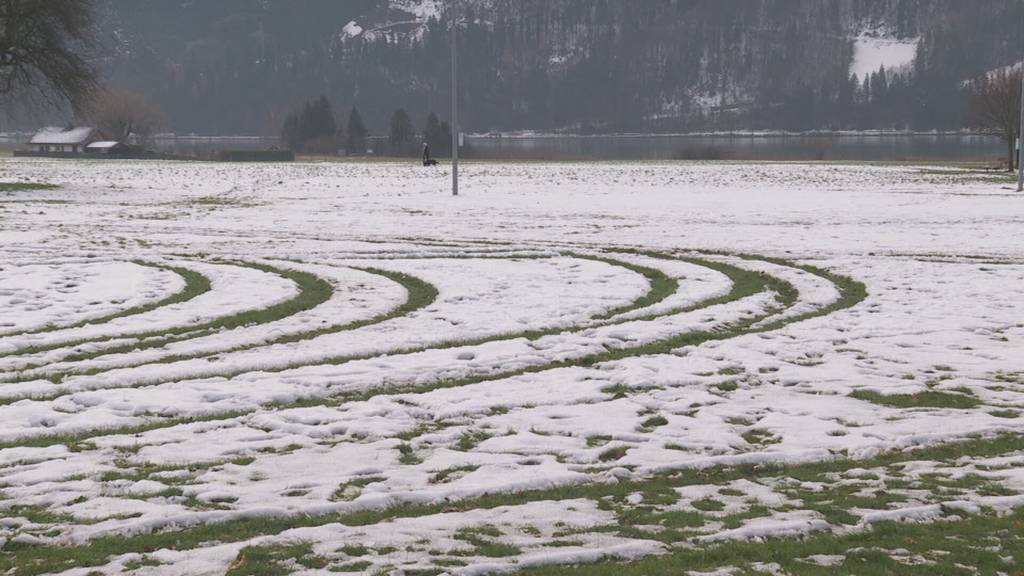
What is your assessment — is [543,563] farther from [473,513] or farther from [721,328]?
[721,328]

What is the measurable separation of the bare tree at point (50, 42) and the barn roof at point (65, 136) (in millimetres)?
102194

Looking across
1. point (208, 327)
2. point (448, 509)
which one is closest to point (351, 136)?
→ point (208, 327)

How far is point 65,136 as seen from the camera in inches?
5709

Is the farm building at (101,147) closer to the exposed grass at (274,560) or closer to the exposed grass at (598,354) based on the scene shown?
the exposed grass at (598,354)

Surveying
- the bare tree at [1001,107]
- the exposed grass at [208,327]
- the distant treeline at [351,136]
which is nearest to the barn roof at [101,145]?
the distant treeline at [351,136]

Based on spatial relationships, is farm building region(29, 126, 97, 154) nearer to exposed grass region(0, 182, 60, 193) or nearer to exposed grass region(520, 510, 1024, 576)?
exposed grass region(0, 182, 60, 193)

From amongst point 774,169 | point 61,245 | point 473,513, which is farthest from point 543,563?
point 774,169

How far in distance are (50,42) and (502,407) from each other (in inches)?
1503

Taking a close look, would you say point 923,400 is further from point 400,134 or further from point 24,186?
point 400,134

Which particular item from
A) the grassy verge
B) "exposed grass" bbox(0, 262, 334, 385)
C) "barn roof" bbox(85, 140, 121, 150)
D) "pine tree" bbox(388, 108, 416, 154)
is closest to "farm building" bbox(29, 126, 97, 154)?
"barn roof" bbox(85, 140, 121, 150)

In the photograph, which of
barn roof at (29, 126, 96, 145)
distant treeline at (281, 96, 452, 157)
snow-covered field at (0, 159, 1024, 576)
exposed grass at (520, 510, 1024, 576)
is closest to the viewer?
exposed grass at (520, 510, 1024, 576)

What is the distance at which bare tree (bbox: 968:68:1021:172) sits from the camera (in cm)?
7100

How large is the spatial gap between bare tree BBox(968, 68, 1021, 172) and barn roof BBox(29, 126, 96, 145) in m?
104

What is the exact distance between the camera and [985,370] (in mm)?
11664
